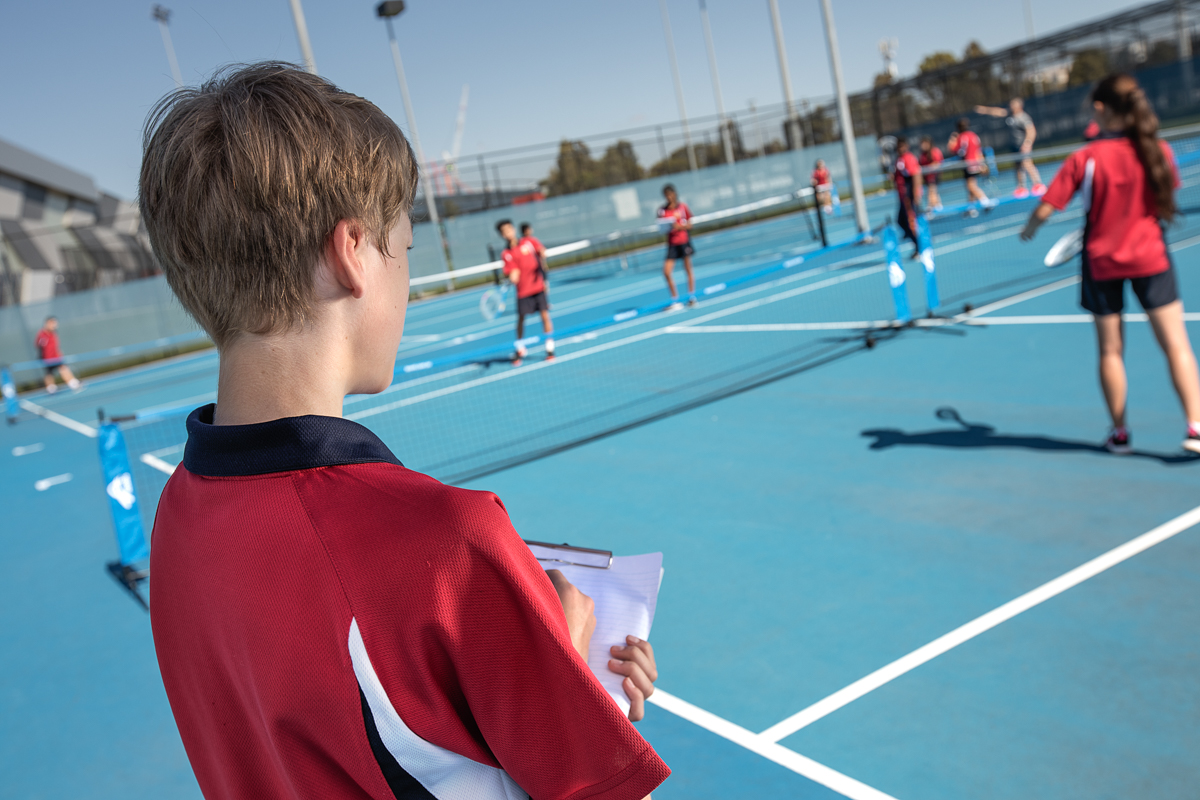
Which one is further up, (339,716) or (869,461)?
(339,716)

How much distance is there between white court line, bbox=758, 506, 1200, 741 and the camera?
323 cm

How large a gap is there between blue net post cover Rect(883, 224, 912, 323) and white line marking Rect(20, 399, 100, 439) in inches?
467

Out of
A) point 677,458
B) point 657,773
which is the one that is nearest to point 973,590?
point 677,458

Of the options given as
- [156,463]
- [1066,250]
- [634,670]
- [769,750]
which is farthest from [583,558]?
[156,463]

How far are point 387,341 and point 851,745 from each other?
2648 millimetres

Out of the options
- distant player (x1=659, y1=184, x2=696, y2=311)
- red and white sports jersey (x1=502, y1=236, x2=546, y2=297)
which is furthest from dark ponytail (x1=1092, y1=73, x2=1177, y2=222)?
distant player (x1=659, y1=184, x2=696, y2=311)

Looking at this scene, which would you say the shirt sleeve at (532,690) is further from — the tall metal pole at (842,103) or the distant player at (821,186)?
the distant player at (821,186)

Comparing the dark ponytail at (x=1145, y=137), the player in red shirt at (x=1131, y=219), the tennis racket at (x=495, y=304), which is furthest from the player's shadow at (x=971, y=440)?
the tennis racket at (x=495, y=304)

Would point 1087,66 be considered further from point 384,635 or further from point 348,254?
point 384,635

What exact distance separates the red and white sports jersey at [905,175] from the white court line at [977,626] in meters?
10.8

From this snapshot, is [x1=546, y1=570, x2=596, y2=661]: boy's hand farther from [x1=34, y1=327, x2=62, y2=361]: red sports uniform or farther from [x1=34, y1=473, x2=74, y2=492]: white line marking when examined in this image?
[x1=34, y1=327, x2=62, y2=361]: red sports uniform

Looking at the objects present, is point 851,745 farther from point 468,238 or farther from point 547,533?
point 468,238

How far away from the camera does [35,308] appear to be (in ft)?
88.7

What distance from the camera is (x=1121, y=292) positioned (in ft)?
16.1
